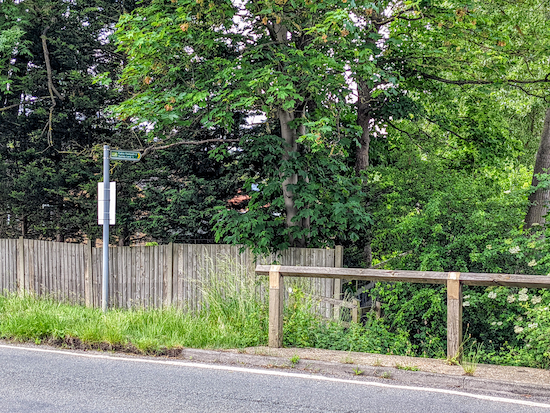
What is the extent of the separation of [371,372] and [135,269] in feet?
25.9

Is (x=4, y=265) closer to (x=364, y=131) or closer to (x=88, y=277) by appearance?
(x=88, y=277)

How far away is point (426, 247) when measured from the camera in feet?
31.4

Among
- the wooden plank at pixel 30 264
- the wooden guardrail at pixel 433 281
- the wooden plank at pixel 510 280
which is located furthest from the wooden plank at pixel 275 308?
the wooden plank at pixel 30 264

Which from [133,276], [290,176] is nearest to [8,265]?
[133,276]

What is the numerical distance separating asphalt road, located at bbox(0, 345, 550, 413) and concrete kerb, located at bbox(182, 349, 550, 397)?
27cm

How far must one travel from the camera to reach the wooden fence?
37.4ft

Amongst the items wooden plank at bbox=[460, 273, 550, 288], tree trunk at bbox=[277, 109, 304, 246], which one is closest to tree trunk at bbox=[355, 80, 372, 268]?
tree trunk at bbox=[277, 109, 304, 246]

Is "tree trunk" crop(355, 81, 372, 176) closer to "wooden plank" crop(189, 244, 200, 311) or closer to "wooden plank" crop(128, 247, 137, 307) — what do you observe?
"wooden plank" crop(189, 244, 200, 311)

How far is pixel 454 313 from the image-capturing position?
6.22m

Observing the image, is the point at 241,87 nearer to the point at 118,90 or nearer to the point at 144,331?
the point at 144,331

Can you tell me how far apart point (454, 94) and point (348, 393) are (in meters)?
12.0

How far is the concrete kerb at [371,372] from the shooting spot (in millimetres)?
5496

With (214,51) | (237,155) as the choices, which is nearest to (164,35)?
(214,51)

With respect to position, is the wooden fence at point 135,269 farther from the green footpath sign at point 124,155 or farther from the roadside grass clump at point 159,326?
the green footpath sign at point 124,155
